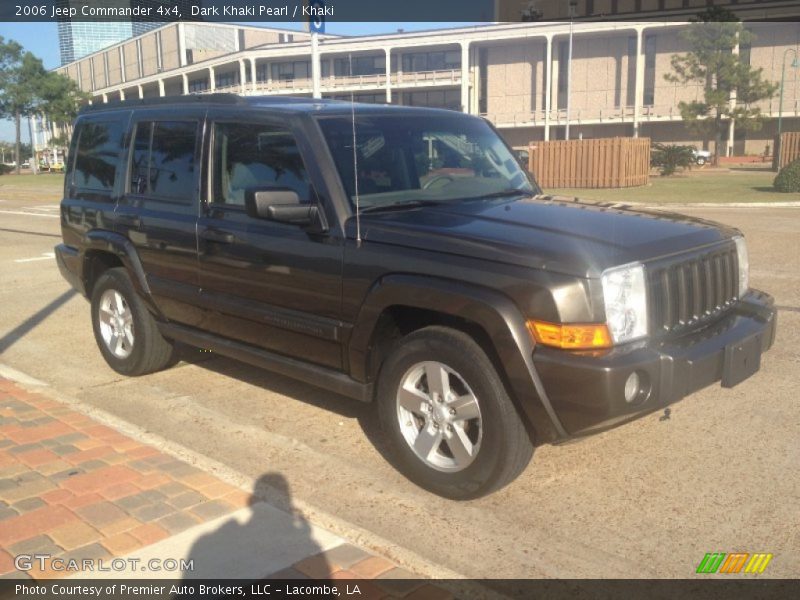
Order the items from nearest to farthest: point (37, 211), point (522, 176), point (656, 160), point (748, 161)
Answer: point (522, 176) < point (37, 211) < point (656, 160) < point (748, 161)

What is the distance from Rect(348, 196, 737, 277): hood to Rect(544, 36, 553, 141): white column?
5888 centimetres

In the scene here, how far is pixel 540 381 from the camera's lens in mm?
3406

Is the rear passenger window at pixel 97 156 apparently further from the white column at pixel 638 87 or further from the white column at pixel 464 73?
the white column at pixel 638 87

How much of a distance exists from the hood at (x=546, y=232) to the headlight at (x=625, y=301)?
5 centimetres

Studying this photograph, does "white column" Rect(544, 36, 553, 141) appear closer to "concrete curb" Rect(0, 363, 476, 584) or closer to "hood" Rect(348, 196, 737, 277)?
"hood" Rect(348, 196, 737, 277)

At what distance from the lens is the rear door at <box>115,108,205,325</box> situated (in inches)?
199

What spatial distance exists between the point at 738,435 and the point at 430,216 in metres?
2.20

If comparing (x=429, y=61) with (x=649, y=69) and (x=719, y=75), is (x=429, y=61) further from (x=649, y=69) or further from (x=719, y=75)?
(x=719, y=75)

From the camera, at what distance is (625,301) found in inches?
136

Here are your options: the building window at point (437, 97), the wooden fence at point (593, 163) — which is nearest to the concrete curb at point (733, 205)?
the wooden fence at point (593, 163)

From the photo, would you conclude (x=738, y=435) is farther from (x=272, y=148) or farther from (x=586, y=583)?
(x=272, y=148)

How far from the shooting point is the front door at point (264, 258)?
4.23 metres

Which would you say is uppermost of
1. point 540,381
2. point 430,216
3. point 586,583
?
point 430,216

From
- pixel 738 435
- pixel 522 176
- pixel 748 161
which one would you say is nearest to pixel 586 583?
pixel 738 435
